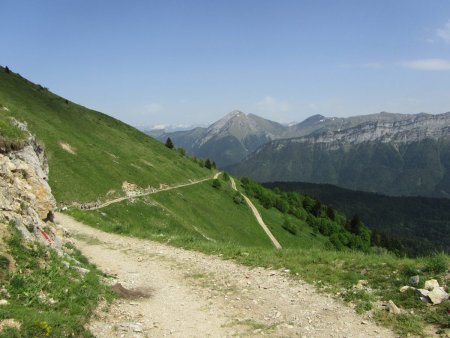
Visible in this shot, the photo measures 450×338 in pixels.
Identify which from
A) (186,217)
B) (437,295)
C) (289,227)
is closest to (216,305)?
(437,295)

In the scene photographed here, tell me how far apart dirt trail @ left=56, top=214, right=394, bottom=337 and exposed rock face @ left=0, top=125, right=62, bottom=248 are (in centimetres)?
375

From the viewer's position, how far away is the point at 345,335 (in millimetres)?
12320

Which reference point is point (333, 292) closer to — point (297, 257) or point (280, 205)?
point (297, 257)

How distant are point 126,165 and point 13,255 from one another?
62942 mm

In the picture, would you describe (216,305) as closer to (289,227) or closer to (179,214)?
(179,214)

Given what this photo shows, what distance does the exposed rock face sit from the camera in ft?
50.7

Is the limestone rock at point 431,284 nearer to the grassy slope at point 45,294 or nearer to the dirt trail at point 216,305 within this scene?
the dirt trail at point 216,305

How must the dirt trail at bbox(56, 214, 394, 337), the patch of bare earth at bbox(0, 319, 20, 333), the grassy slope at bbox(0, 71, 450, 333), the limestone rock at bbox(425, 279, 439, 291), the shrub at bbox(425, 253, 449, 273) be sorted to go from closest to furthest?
the patch of bare earth at bbox(0, 319, 20, 333)
the dirt trail at bbox(56, 214, 394, 337)
the limestone rock at bbox(425, 279, 439, 291)
the shrub at bbox(425, 253, 449, 273)
the grassy slope at bbox(0, 71, 450, 333)

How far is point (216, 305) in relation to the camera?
15.3 meters

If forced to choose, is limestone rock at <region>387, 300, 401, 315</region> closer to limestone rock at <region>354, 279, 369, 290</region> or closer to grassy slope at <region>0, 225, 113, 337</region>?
limestone rock at <region>354, 279, 369, 290</region>

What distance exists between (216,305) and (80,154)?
55.0m

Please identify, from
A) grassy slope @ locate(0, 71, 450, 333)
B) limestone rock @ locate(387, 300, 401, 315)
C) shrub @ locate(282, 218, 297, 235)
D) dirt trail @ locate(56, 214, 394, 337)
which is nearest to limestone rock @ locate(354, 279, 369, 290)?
grassy slope @ locate(0, 71, 450, 333)

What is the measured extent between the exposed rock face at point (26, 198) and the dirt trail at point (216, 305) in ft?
12.3

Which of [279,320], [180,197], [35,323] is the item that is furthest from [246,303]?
[180,197]
